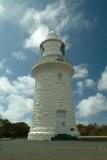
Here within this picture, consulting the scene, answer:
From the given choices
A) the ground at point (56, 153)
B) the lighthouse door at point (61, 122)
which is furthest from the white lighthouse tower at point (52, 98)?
the ground at point (56, 153)

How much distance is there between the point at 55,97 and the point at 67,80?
8.58ft

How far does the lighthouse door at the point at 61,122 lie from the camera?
879 inches

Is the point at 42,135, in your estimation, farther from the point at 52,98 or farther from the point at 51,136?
the point at 52,98

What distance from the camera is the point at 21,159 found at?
8367 millimetres

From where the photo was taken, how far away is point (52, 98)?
2294 cm

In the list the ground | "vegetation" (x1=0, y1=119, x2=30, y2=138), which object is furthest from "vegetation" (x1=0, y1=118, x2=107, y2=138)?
the ground

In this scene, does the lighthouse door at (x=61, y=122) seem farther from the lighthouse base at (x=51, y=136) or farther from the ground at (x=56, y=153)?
the ground at (x=56, y=153)

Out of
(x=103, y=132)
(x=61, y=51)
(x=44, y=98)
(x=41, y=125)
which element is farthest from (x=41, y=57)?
(x=103, y=132)

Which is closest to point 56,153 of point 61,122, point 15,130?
point 61,122

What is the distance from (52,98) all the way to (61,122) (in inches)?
95.2

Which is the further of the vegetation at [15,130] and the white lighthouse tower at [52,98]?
the vegetation at [15,130]

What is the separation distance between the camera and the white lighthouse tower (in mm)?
22422

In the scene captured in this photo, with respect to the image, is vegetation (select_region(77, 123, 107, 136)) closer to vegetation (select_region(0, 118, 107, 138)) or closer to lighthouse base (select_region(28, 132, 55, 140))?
vegetation (select_region(0, 118, 107, 138))

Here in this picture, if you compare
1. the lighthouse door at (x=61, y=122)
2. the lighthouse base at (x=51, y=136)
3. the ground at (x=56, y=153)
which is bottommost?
the ground at (x=56, y=153)
